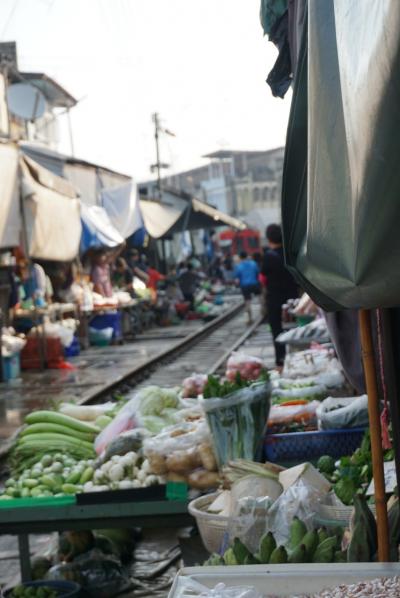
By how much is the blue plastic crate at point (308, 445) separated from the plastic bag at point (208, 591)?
262 centimetres

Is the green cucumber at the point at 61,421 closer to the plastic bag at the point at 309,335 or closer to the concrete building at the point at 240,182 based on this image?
the plastic bag at the point at 309,335

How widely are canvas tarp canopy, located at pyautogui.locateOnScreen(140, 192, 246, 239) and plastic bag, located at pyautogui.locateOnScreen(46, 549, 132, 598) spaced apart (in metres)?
23.3

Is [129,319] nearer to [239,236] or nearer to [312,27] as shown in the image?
[312,27]

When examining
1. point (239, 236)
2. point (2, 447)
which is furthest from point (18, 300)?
point (239, 236)

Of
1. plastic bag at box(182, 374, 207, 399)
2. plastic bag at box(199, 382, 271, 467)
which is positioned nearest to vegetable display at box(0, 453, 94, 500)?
plastic bag at box(199, 382, 271, 467)

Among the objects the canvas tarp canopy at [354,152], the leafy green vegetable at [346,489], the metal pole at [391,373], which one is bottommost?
the leafy green vegetable at [346,489]

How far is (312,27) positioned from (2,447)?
824 centimetres

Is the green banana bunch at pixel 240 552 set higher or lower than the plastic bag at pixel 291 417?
lower

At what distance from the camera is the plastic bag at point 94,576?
595 centimetres

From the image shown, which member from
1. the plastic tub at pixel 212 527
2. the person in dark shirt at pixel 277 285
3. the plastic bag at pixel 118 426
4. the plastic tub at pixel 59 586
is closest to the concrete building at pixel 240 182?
the person in dark shirt at pixel 277 285

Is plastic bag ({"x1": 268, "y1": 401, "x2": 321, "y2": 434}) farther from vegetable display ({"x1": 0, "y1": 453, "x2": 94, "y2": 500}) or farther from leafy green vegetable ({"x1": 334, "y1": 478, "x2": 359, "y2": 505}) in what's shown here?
leafy green vegetable ({"x1": 334, "y1": 478, "x2": 359, "y2": 505})

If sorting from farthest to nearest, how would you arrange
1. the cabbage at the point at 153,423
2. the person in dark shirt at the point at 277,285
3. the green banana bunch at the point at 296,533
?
the person in dark shirt at the point at 277,285 → the cabbage at the point at 153,423 → the green banana bunch at the point at 296,533

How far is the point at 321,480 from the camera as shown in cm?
488

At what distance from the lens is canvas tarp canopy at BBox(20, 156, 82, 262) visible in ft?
56.4
